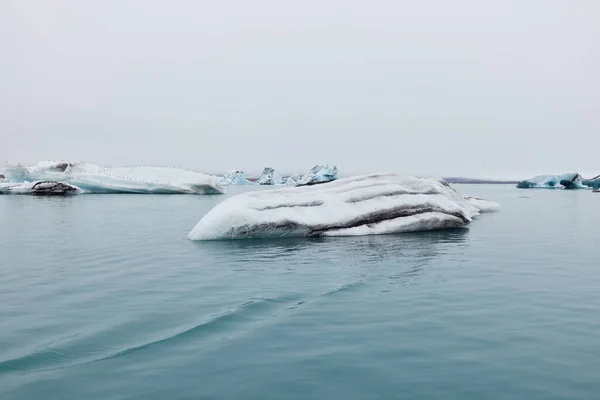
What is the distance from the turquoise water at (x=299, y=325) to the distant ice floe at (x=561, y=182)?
247ft

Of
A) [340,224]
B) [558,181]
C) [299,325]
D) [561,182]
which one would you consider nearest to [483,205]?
[340,224]

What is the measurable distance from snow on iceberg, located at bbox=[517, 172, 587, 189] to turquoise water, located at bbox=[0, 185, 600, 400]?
7500 centimetres

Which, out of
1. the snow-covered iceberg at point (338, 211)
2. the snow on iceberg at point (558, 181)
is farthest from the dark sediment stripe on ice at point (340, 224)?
the snow on iceberg at point (558, 181)

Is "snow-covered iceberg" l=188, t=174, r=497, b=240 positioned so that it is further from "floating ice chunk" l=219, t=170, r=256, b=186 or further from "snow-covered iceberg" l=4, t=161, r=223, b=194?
"floating ice chunk" l=219, t=170, r=256, b=186

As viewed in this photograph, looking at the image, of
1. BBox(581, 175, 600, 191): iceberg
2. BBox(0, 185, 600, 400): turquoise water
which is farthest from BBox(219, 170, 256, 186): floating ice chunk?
BBox(0, 185, 600, 400): turquoise water

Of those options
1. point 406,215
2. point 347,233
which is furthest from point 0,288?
point 406,215

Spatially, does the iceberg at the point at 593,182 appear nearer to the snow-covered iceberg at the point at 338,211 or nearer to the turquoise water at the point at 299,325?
the snow-covered iceberg at the point at 338,211

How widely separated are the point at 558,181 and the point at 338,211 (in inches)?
3028

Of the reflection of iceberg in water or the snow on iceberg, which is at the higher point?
the snow on iceberg

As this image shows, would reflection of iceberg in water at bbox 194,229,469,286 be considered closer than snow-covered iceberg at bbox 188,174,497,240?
Yes

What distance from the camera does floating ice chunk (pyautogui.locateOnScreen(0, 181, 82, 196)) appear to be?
43812 millimetres

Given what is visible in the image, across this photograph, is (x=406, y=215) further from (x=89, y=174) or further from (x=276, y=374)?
(x=89, y=174)

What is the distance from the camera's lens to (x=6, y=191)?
45.6 m

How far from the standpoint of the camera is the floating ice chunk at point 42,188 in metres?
43.8
